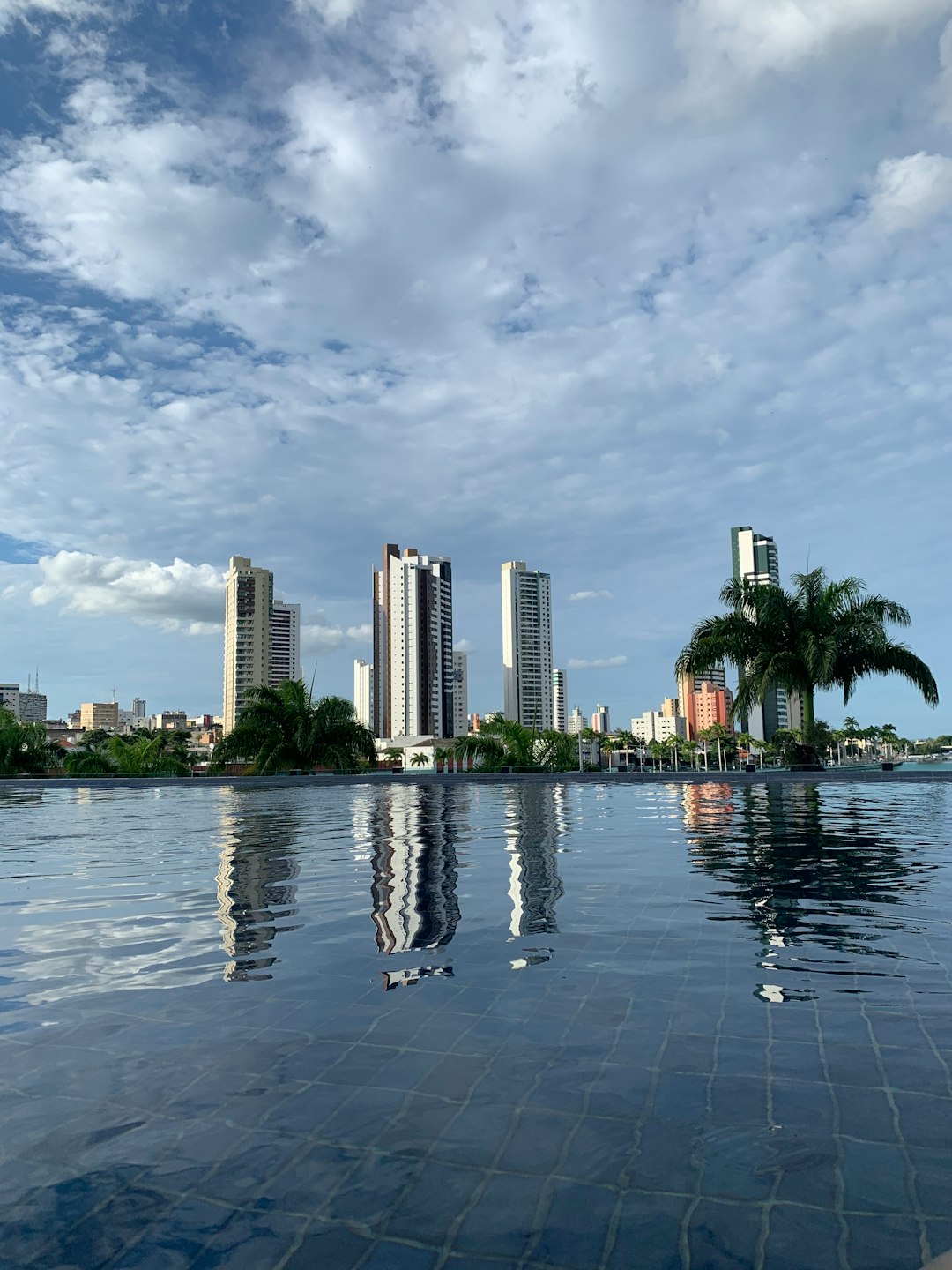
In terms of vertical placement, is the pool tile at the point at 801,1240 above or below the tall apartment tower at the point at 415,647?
below

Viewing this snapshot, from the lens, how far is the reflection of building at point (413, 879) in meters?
5.56

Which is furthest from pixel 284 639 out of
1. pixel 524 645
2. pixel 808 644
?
pixel 808 644

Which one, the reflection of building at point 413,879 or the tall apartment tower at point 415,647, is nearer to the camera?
the reflection of building at point 413,879

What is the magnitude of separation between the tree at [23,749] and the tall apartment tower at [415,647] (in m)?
80.7

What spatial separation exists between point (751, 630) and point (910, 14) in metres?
16.3

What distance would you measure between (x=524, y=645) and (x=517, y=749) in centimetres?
11406

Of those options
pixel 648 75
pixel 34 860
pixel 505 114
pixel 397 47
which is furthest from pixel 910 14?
pixel 34 860

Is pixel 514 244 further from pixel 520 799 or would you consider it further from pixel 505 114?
pixel 520 799

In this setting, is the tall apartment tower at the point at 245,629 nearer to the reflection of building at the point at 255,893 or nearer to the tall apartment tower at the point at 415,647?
the tall apartment tower at the point at 415,647

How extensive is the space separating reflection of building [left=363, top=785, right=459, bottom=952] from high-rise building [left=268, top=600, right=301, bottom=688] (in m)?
131

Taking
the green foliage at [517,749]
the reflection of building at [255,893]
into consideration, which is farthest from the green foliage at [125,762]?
the reflection of building at [255,893]

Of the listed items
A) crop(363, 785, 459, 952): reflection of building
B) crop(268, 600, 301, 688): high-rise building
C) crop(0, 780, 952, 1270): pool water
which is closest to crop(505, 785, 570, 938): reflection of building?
crop(0, 780, 952, 1270): pool water

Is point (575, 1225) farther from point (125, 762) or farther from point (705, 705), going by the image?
point (705, 705)

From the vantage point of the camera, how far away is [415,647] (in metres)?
123
